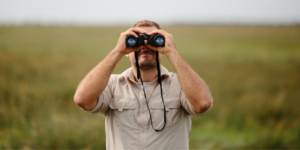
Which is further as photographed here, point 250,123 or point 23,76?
point 23,76

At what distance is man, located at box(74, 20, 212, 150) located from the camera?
2.02 m

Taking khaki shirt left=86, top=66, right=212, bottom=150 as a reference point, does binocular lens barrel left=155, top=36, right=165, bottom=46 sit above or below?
above

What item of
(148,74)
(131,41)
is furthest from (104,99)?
(131,41)

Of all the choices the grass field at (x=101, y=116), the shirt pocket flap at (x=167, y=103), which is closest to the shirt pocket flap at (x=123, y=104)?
the shirt pocket flap at (x=167, y=103)

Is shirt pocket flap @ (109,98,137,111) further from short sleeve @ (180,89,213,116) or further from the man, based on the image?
short sleeve @ (180,89,213,116)

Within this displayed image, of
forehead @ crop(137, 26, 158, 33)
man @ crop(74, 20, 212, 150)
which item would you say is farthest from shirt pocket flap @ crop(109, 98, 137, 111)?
forehead @ crop(137, 26, 158, 33)

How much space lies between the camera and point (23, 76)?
841 centimetres

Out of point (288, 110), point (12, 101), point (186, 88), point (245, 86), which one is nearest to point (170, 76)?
point (186, 88)

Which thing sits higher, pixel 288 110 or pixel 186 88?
pixel 186 88

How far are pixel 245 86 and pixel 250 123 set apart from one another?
264 centimetres

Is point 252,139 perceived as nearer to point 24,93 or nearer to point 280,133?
point 280,133

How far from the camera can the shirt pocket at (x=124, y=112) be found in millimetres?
2123

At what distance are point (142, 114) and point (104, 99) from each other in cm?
38

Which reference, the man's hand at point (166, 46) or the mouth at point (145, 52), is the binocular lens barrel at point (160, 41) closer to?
the man's hand at point (166, 46)
